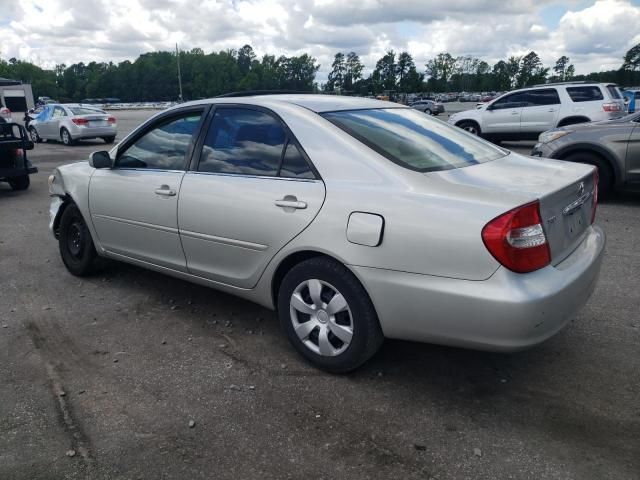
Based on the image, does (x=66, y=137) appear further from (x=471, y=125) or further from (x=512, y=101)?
(x=512, y=101)

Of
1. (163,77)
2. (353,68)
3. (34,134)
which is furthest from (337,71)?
(34,134)

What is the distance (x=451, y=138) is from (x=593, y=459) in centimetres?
213

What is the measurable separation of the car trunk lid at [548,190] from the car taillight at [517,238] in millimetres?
50

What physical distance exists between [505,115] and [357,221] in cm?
1340

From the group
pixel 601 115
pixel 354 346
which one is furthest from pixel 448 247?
pixel 601 115

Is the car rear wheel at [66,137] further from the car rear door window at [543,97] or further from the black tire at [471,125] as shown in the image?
the car rear door window at [543,97]

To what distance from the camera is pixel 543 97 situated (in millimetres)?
14375

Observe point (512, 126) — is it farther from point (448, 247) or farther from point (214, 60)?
point (214, 60)

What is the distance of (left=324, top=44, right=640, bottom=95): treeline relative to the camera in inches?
4141

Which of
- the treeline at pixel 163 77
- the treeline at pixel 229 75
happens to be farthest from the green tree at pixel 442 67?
the treeline at pixel 163 77

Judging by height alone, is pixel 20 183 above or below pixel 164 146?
below

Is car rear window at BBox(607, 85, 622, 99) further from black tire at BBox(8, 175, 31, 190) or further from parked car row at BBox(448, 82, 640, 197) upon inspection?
black tire at BBox(8, 175, 31, 190)

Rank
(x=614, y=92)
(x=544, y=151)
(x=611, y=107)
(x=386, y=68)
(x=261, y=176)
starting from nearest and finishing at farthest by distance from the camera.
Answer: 1. (x=261, y=176)
2. (x=544, y=151)
3. (x=611, y=107)
4. (x=614, y=92)
5. (x=386, y=68)

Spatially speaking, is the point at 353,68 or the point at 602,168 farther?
the point at 353,68
